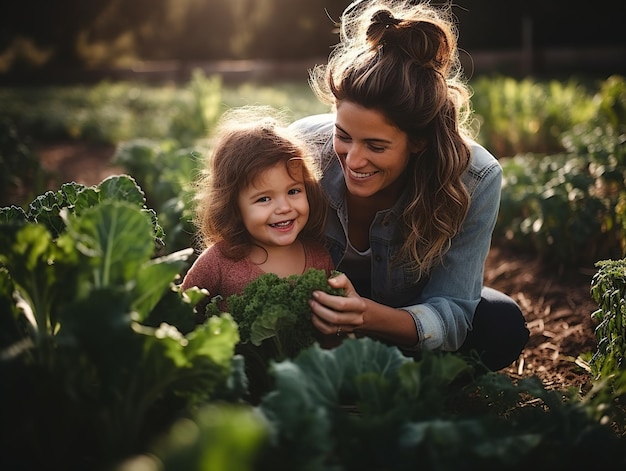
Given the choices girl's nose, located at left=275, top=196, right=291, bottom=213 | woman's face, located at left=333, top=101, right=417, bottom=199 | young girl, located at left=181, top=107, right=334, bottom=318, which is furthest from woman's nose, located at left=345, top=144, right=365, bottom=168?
girl's nose, located at left=275, top=196, right=291, bottom=213

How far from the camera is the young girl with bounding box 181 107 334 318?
2584mm

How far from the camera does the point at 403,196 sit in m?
2.89

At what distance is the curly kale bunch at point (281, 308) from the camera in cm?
223

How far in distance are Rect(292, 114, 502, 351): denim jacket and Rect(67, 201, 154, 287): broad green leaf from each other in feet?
4.11

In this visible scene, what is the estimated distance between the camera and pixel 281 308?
219 cm

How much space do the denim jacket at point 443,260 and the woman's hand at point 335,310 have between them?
38 cm

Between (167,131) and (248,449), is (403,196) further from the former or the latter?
(167,131)

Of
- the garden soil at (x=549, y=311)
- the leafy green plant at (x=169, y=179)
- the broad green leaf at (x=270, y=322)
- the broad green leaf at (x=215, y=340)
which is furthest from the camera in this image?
the leafy green plant at (x=169, y=179)

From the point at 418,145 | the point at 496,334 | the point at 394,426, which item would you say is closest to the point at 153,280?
the point at 394,426

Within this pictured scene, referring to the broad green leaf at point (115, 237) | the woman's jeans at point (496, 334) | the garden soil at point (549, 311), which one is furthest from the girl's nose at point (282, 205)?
the garden soil at point (549, 311)

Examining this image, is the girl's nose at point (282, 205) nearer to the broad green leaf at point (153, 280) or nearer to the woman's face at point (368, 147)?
the woman's face at point (368, 147)

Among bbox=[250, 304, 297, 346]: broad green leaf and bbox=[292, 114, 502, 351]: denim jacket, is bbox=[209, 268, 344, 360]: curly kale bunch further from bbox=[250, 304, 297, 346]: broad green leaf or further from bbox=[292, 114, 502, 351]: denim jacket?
bbox=[292, 114, 502, 351]: denim jacket

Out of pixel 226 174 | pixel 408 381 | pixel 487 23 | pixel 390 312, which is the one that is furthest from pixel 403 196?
pixel 487 23

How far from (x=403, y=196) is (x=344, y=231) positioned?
0.32 metres
